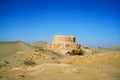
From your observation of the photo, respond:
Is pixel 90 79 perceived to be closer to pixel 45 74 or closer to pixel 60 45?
pixel 45 74

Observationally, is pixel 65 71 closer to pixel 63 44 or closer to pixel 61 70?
pixel 61 70

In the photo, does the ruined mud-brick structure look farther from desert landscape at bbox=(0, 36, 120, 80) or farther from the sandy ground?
the sandy ground

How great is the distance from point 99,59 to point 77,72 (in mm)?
7383

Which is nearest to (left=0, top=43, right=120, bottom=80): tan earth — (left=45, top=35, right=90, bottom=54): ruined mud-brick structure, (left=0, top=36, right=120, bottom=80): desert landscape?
(left=0, top=36, right=120, bottom=80): desert landscape

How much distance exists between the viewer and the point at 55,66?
1404 cm

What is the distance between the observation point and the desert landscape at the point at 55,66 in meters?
11.5

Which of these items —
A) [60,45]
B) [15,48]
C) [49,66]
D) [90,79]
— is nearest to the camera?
[90,79]

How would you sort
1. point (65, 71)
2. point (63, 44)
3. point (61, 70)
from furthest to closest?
1. point (63, 44)
2. point (61, 70)
3. point (65, 71)

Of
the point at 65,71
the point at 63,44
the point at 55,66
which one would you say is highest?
the point at 63,44

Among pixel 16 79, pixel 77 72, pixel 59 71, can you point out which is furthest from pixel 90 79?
pixel 16 79

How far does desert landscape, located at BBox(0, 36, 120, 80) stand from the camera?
11.5 m

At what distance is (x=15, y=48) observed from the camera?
83.3ft

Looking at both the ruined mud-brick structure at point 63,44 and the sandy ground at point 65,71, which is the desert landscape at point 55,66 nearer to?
the sandy ground at point 65,71

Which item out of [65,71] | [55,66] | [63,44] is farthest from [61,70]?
[63,44]
